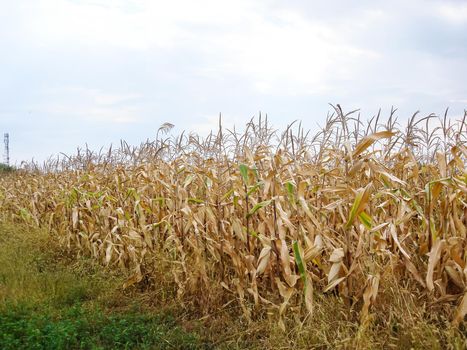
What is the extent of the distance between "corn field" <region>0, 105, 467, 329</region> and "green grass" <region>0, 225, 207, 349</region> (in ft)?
1.06

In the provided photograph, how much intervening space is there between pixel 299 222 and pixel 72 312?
7.85ft

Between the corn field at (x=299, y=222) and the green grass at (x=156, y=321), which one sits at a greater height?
the corn field at (x=299, y=222)

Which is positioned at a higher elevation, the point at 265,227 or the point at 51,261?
the point at 265,227

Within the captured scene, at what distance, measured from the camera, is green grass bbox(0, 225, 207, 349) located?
416cm

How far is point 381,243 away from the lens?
3.69 meters

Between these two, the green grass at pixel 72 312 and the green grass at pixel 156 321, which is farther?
the green grass at pixel 72 312

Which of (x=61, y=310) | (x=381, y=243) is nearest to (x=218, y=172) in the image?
(x=381, y=243)

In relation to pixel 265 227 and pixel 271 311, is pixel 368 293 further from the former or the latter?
pixel 265 227

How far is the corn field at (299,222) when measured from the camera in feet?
12.0

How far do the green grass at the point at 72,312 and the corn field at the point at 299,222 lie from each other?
0.32 m

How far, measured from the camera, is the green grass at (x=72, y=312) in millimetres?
4156

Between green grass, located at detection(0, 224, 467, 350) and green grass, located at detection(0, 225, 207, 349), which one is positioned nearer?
green grass, located at detection(0, 224, 467, 350)

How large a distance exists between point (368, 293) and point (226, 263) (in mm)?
1530

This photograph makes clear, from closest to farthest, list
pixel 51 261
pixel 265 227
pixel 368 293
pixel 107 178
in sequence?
pixel 368 293 → pixel 265 227 → pixel 51 261 → pixel 107 178
